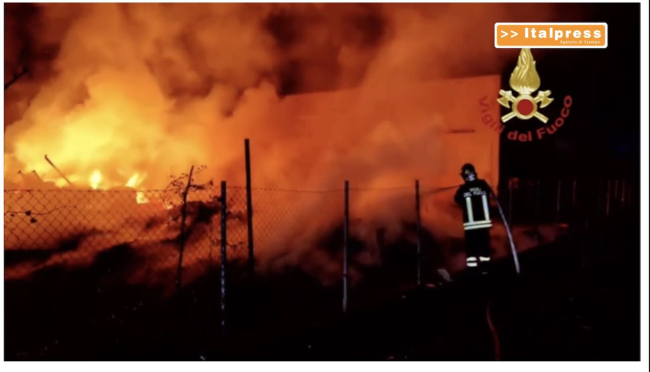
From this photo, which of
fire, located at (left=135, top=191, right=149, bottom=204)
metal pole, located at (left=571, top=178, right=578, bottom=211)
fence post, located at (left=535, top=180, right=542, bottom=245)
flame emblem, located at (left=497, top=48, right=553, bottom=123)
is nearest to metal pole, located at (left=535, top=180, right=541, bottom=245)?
fence post, located at (left=535, top=180, right=542, bottom=245)

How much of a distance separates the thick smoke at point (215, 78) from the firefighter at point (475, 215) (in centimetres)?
196

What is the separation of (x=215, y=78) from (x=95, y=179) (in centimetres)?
250

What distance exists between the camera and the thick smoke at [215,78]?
27.1 ft

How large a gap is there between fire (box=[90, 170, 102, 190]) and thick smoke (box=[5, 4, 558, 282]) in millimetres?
72

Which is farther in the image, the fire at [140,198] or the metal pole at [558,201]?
the metal pole at [558,201]

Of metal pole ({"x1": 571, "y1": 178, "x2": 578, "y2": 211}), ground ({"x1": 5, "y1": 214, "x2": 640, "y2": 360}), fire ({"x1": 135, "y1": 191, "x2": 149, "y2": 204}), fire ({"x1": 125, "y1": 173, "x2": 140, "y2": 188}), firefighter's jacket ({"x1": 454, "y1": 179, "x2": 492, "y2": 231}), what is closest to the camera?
ground ({"x1": 5, "y1": 214, "x2": 640, "y2": 360})

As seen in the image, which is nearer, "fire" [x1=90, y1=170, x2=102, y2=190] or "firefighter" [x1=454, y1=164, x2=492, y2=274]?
"firefighter" [x1=454, y1=164, x2=492, y2=274]

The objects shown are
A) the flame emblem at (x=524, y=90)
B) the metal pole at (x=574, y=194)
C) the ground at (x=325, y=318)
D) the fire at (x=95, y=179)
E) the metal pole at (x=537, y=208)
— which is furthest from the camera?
the metal pole at (x=574, y=194)

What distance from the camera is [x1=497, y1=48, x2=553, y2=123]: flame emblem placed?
22.6ft

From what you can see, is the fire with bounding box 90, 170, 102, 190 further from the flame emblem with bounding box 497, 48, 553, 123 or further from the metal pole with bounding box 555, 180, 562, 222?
the metal pole with bounding box 555, 180, 562, 222

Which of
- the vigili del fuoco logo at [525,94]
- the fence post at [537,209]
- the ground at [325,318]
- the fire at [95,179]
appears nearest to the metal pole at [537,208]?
the fence post at [537,209]

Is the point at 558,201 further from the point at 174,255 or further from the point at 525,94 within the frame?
the point at 174,255

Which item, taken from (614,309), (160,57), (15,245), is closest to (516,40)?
(614,309)

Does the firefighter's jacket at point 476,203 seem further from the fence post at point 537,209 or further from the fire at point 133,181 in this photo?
the fire at point 133,181
